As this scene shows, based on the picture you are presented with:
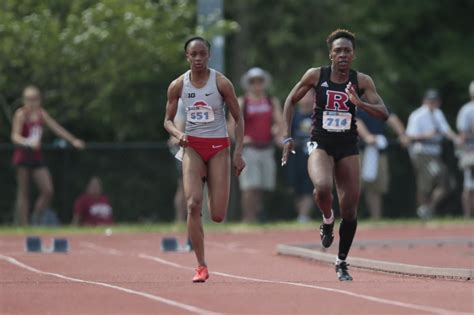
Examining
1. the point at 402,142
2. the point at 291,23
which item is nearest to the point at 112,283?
the point at 402,142

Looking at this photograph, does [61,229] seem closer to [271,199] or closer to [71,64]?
[71,64]

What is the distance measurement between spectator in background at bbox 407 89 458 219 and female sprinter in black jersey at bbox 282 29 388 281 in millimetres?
12864

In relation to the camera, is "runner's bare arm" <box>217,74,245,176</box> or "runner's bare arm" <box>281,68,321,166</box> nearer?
"runner's bare arm" <box>217,74,245,176</box>

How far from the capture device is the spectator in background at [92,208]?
28.6 m

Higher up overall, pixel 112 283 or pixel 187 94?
pixel 187 94

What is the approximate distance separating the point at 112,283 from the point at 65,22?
16.6 metres

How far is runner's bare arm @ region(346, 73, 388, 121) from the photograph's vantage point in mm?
14831

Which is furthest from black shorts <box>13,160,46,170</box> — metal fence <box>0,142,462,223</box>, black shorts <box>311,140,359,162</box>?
black shorts <box>311,140,359,162</box>

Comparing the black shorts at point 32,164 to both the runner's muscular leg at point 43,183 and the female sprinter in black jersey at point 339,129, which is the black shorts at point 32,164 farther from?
the female sprinter in black jersey at point 339,129

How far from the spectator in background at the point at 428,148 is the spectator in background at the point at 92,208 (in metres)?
5.61

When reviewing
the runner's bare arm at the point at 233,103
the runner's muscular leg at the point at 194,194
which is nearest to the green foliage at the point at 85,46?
the runner's bare arm at the point at 233,103

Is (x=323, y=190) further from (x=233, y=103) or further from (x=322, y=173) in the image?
(x=233, y=103)

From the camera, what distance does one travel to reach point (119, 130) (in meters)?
36.8

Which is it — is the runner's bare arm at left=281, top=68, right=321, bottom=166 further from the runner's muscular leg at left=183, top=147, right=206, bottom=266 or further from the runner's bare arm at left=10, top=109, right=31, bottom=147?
the runner's bare arm at left=10, top=109, right=31, bottom=147
